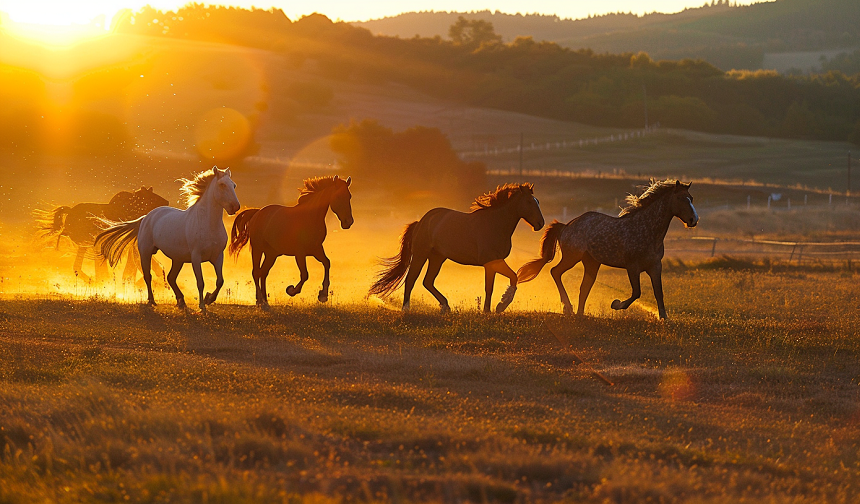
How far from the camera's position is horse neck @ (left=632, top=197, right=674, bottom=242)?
14.0 metres

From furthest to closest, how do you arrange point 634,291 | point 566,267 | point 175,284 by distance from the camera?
point 175,284, point 566,267, point 634,291

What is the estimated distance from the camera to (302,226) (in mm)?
15484

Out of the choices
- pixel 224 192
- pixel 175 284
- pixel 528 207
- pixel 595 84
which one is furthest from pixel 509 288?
pixel 595 84

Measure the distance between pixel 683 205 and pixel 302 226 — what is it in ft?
21.5

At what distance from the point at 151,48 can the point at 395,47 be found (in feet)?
110

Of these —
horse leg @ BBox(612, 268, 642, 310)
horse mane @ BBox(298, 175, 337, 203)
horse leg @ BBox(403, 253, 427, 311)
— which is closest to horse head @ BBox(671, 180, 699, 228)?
horse leg @ BBox(612, 268, 642, 310)

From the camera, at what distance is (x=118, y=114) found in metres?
65.4

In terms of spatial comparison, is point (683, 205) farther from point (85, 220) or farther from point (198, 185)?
point (85, 220)

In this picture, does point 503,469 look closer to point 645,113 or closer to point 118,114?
point 118,114

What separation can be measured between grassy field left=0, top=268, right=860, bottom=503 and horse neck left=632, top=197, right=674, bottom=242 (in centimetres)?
149

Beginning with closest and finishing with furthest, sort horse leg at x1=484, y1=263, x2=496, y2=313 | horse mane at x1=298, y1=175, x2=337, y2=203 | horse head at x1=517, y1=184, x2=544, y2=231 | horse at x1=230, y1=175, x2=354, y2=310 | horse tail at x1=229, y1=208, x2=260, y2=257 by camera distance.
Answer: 1. horse head at x1=517, y1=184, x2=544, y2=231
2. horse leg at x1=484, y1=263, x2=496, y2=313
3. horse at x1=230, y1=175, x2=354, y2=310
4. horse mane at x1=298, y1=175, x2=337, y2=203
5. horse tail at x1=229, y1=208, x2=260, y2=257

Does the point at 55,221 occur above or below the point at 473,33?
below

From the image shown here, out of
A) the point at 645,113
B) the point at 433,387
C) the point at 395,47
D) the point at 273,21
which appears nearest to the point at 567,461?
the point at 433,387

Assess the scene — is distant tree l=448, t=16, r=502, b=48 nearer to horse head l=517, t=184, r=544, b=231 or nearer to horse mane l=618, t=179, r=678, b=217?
horse head l=517, t=184, r=544, b=231
